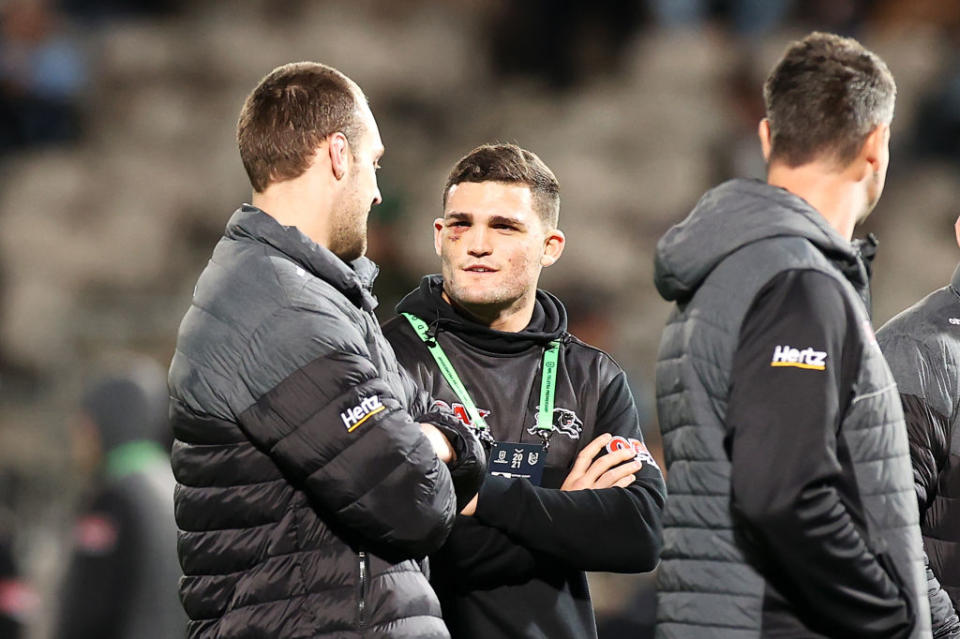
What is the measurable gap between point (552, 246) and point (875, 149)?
36.4 inches

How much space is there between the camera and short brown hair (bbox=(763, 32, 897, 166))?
A: 250 cm

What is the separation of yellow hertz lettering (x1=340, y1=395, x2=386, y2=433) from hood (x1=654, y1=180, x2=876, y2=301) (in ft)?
1.96

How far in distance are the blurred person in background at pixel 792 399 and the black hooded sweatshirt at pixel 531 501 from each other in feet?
1.16

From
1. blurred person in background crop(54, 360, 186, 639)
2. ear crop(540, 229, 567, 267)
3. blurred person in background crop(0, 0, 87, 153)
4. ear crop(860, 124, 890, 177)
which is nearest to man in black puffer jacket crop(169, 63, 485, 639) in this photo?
ear crop(540, 229, 567, 267)

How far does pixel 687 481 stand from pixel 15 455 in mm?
5594

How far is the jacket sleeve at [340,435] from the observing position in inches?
96.2

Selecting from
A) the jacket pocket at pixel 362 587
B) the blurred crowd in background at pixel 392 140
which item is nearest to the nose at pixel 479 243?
the jacket pocket at pixel 362 587

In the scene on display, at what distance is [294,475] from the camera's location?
8.16 feet

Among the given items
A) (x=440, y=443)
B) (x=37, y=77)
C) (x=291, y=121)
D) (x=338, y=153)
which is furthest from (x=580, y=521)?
(x=37, y=77)

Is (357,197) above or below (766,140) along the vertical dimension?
below

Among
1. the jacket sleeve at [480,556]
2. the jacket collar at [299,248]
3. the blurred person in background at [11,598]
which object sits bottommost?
the blurred person in background at [11,598]

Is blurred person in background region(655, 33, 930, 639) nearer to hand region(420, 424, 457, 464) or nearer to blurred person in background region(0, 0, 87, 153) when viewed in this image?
hand region(420, 424, 457, 464)

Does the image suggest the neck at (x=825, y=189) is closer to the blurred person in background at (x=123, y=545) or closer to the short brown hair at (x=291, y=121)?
the short brown hair at (x=291, y=121)

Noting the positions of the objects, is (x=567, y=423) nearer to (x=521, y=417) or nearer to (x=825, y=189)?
(x=521, y=417)
